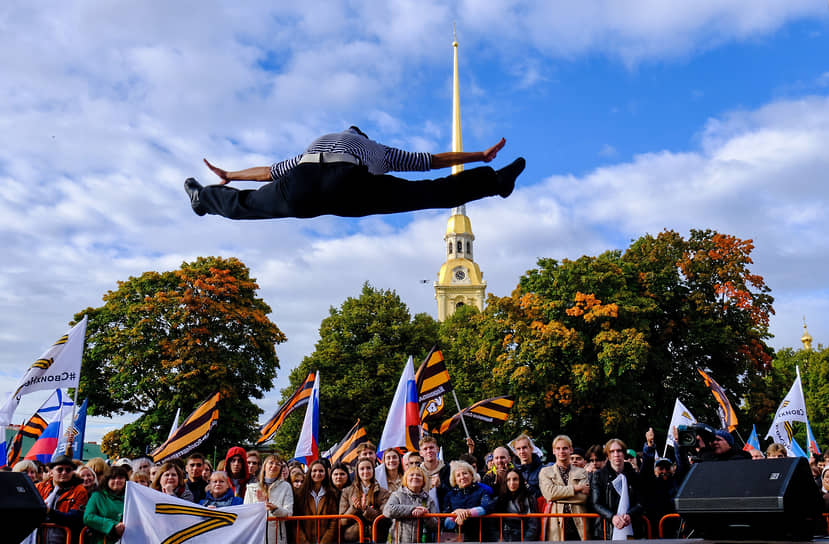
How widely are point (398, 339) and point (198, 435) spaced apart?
2895cm

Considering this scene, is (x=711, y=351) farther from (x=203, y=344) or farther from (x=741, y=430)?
(x=203, y=344)

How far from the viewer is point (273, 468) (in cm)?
857

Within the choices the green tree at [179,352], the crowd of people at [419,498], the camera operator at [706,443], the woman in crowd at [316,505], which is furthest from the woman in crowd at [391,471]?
the green tree at [179,352]

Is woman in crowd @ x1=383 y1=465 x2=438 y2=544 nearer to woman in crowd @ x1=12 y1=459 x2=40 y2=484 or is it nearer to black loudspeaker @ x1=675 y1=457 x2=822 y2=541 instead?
black loudspeaker @ x1=675 y1=457 x2=822 y2=541

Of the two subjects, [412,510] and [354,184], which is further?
[412,510]

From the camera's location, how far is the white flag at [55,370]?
42.7 feet

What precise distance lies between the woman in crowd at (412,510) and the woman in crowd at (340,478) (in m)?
0.85

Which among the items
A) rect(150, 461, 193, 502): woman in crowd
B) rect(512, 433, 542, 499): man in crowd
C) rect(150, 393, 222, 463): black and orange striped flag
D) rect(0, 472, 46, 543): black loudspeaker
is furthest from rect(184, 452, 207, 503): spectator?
rect(150, 393, 222, 463): black and orange striped flag

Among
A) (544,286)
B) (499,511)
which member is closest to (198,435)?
(499,511)

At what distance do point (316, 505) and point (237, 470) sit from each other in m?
1.53

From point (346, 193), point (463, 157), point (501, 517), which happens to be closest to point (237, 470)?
point (501, 517)

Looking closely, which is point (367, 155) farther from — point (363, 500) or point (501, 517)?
point (501, 517)

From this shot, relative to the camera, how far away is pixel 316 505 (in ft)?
28.2

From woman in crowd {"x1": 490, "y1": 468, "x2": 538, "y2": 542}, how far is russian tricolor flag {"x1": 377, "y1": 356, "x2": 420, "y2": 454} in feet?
17.6
